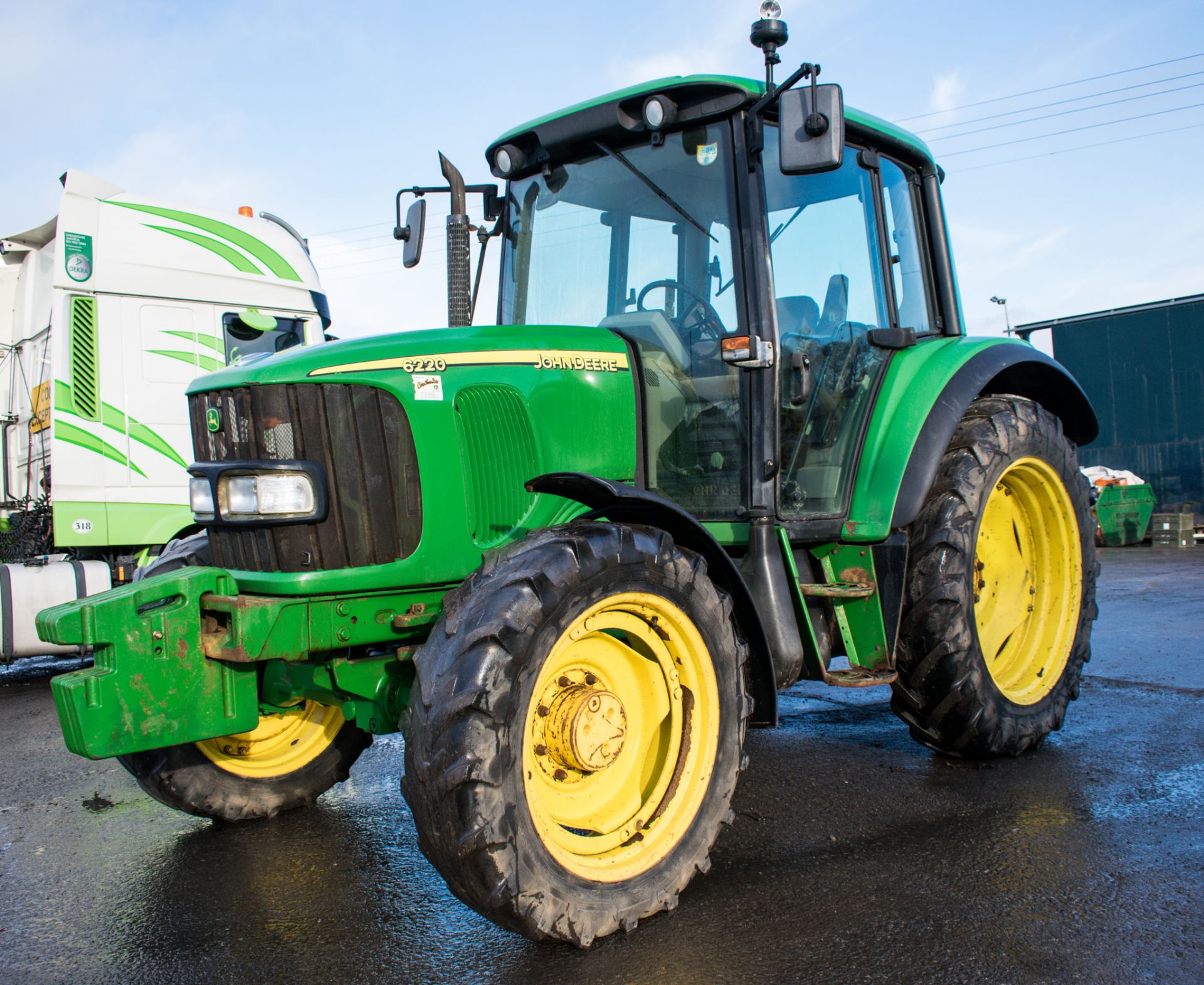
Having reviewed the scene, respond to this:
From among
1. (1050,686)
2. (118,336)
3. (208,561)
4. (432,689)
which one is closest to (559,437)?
(432,689)

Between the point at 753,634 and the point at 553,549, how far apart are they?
901 mm

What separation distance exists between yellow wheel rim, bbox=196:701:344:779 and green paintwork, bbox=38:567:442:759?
0.82 metres

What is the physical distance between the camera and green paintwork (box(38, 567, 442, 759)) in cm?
280

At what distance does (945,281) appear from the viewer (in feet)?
15.7

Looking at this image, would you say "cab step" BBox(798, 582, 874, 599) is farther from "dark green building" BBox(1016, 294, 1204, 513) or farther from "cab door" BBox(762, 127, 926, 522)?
"dark green building" BBox(1016, 294, 1204, 513)

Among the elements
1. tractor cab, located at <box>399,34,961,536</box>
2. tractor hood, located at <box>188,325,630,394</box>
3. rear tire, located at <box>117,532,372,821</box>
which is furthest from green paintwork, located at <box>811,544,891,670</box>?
rear tire, located at <box>117,532,372,821</box>

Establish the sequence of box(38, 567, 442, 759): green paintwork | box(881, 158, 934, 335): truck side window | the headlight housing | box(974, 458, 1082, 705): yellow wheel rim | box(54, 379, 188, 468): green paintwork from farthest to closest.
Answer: box(54, 379, 188, 468): green paintwork
box(974, 458, 1082, 705): yellow wheel rim
box(881, 158, 934, 335): truck side window
the headlight housing
box(38, 567, 442, 759): green paintwork

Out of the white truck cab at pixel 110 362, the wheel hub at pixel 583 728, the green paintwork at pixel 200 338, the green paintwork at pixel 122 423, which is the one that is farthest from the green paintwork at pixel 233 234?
the wheel hub at pixel 583 728

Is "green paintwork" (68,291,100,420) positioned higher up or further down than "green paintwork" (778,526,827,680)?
higher up

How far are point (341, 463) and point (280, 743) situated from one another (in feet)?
4.90

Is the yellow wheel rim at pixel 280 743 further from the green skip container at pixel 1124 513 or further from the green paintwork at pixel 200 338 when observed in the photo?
→ the green skip container at pixel 1124 513

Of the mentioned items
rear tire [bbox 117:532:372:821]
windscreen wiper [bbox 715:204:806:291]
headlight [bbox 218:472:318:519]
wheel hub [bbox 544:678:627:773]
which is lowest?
rear tire [bbox 117:532:372:821]

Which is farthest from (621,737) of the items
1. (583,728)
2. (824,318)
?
(824,318)

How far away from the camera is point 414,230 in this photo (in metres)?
4.34
